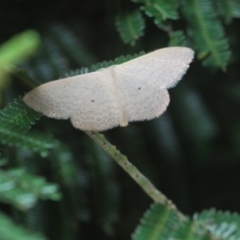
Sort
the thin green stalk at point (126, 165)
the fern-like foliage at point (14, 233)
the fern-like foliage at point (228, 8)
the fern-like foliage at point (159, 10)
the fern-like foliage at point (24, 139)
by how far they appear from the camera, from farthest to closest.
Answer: the fern-like foliage at point (228, 8)
the fern-like foliage at point (159, 10)
the thin green stalk at point (126, 165)
the fern-like foliage at point (24, 139)
the fern-like foliage at point (14, 233)

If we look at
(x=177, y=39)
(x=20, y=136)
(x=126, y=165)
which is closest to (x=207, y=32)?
(x=177, y=39)

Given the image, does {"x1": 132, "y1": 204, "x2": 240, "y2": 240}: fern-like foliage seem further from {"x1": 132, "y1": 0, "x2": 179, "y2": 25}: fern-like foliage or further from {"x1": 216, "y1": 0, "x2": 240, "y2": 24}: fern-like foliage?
{"x1": 216, "y1": 0, "x2": 240, "y2": 24}: fern-like foliage

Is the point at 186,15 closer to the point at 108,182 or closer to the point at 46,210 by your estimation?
the point at 108,182

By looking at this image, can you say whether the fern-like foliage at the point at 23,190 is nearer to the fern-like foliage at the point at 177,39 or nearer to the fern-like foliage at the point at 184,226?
the fern-like foliage at the point at 184,226

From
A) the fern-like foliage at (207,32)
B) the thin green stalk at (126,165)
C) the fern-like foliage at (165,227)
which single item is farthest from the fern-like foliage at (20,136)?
the fern-like foliage at (207,32)

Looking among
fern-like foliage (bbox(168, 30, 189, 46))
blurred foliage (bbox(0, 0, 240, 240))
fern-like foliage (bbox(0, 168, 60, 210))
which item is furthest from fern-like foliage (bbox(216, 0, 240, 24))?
fern-like foliage (bbox(0, 168, 60, 210))

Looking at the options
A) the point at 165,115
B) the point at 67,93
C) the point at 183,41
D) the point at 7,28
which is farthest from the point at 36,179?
the point at 165,115
